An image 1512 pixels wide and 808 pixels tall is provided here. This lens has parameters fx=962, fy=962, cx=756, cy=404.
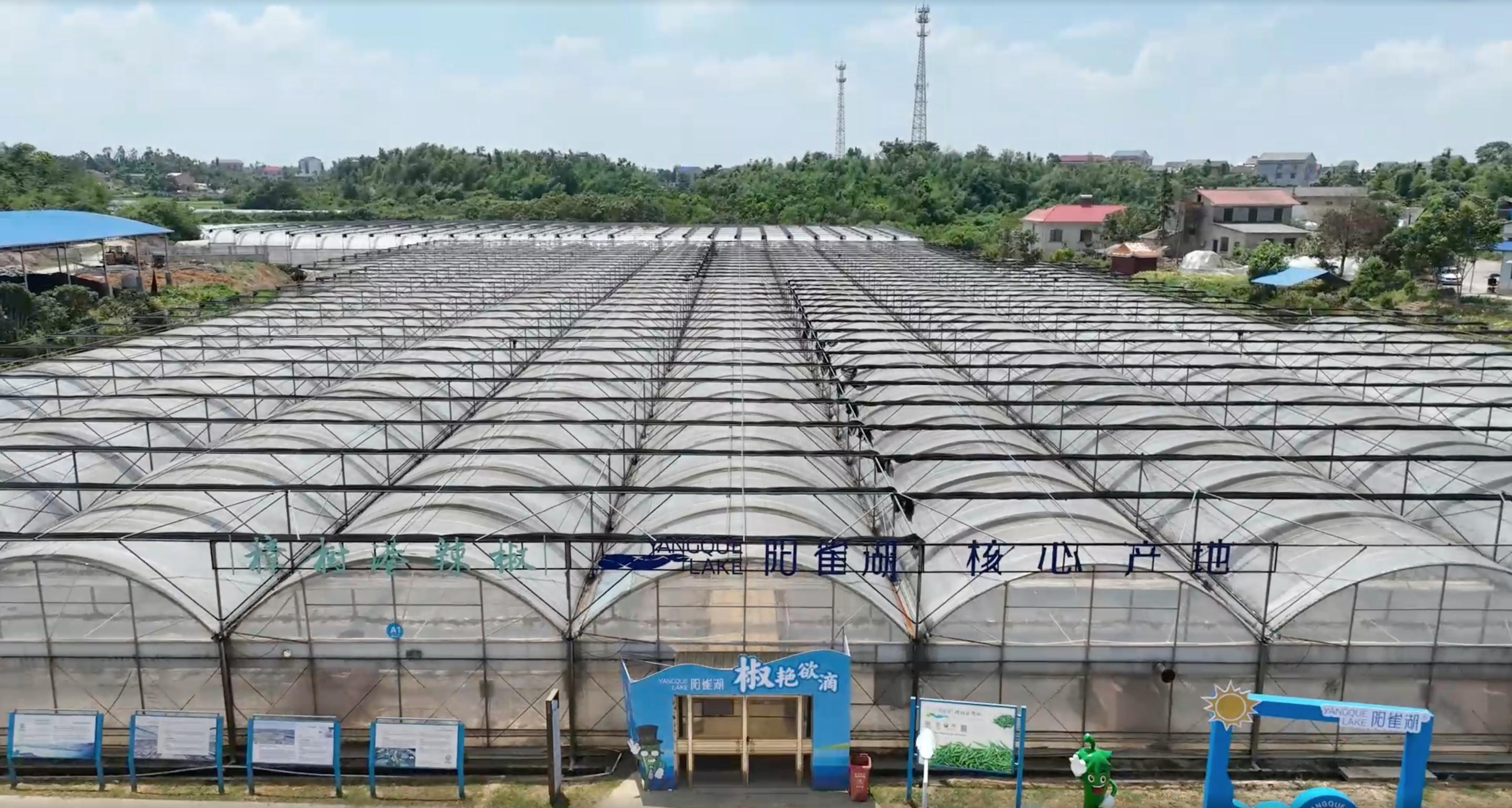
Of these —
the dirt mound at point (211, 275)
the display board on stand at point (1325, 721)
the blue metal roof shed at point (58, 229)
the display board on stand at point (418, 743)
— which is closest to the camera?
the display board on stand at point (1325, 721)

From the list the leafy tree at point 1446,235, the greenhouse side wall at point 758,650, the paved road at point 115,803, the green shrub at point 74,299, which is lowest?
the paved road at point 115,803

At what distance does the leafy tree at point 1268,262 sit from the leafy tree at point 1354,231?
1359cm

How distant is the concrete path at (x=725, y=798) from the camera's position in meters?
15.0

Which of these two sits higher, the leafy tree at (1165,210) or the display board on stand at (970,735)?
the leafy tree at (1165,210)

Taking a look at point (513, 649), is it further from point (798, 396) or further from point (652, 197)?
point (652, 197)

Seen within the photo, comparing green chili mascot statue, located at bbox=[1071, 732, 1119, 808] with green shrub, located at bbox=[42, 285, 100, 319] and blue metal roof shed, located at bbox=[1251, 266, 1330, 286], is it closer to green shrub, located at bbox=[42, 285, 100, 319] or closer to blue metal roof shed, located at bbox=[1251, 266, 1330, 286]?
green shrub, located at bbox=[42, 285, 100, 319]

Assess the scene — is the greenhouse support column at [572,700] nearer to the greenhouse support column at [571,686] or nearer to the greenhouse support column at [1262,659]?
the greenhouse support column at [571,686]

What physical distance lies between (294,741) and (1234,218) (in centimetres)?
10805

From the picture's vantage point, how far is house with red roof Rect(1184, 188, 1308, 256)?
3935 inches

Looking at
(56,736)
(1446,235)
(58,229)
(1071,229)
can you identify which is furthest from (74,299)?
(1071,229)

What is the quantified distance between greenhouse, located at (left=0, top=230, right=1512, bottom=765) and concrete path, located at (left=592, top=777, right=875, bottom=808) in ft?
3.99

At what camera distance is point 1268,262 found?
70.6 meters

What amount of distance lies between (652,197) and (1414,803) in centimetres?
14692

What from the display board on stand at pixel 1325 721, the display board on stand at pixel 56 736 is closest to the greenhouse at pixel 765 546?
the display board on stand at pixel 56 736
